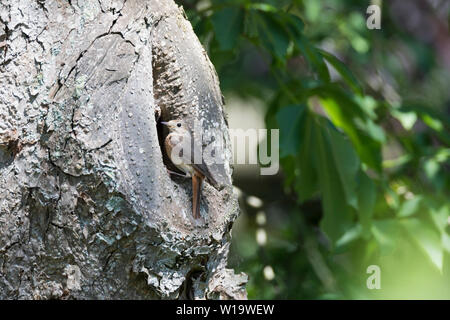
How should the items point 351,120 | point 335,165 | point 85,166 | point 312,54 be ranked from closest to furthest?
point 85,166 → point 312,54 → point 335,165 → point 351,120

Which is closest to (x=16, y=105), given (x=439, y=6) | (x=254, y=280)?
(x=254, y=280)

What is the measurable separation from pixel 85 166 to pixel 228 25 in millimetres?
1013

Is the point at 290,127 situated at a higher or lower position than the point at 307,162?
higher

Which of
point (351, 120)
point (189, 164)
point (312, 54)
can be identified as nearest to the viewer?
point (189, 164)

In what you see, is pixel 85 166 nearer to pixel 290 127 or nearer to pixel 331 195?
pixel 290 127

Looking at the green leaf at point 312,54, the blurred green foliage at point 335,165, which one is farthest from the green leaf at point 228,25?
the green leaf at point 312,54

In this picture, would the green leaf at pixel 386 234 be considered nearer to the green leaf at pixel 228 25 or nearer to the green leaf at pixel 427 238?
the green leaf at pixel 427 238

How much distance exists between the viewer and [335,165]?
2.59m

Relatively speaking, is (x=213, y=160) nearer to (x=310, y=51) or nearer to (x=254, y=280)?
(x=310, y=51)

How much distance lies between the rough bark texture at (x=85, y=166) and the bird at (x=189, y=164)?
0.03 m

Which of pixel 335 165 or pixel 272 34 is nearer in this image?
pixel 272 34

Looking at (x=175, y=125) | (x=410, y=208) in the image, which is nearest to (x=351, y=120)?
(x=410, y=208)

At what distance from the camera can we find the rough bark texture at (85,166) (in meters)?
1.74

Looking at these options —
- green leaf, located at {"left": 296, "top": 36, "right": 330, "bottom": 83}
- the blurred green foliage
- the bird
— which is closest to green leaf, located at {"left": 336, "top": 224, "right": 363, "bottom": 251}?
the blurred green foliage
